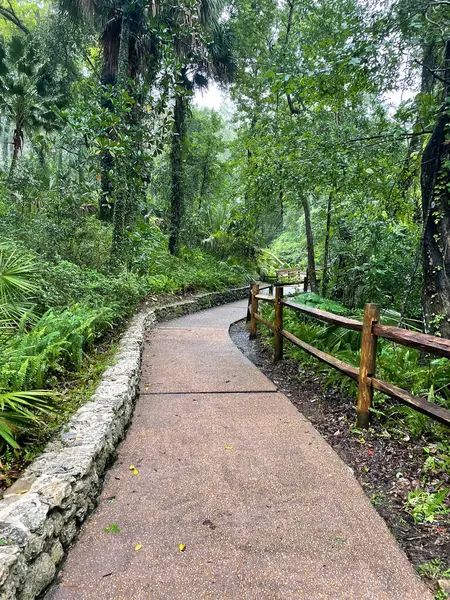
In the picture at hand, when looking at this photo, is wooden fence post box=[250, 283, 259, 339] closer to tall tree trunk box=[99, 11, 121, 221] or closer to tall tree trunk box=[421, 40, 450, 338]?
tall tree trunk box=[421, 40, 450, 338]

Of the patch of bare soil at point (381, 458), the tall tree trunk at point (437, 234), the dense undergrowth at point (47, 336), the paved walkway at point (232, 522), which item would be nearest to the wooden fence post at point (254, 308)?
the dense undergrowth at point (47, 336)

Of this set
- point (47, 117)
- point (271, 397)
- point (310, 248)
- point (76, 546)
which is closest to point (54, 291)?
point (271, 397)

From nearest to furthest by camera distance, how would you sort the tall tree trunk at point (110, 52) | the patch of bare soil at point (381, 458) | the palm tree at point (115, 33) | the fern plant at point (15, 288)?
the patch of bare soil at point (381, 458) → the fern plant at point (15, 288) → the palm tree at point (115, 33) → the tall tree trunk at point (110, 52)

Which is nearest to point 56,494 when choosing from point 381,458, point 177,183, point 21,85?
point 381,458

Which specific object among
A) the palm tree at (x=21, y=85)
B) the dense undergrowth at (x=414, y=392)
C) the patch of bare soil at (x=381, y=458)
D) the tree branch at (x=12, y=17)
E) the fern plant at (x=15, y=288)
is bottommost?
the patch of bare soil at (x=381, y=458)

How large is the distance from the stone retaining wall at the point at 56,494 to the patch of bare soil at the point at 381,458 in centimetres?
173

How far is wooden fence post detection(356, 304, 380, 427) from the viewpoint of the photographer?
9.37 feet

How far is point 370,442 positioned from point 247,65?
14.1 meters

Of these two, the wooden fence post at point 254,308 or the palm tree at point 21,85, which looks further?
the palm tree at point 21,85

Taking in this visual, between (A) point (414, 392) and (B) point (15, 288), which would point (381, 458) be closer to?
(A) point (414, 392)

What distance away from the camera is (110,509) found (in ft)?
6.82

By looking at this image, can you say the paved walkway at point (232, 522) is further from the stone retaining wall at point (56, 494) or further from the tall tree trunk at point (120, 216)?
the tall tree trunk at point (120, 216)

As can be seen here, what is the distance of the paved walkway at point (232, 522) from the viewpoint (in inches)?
63.0

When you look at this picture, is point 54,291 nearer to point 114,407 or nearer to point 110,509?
point 114,407
